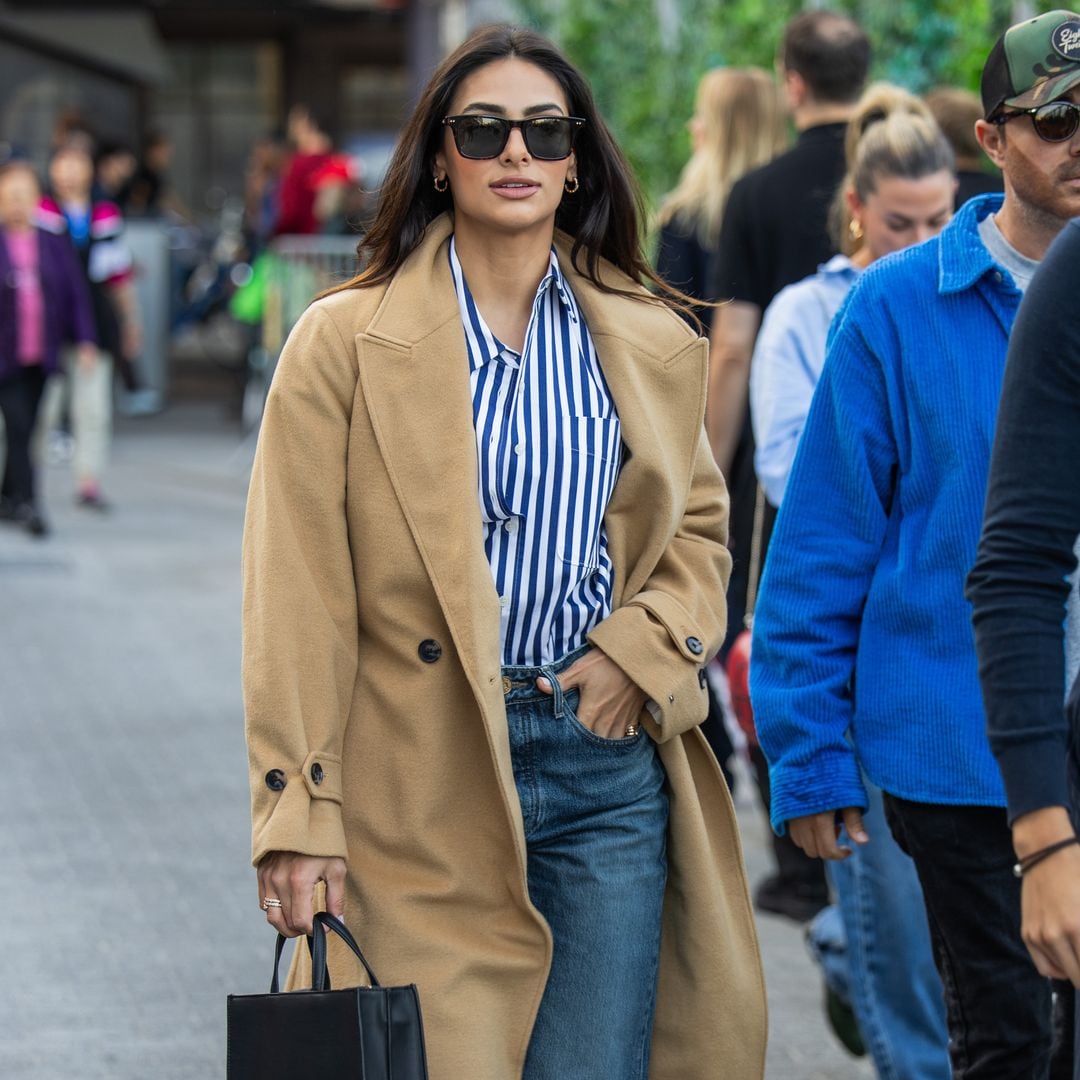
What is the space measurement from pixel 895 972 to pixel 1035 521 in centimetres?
186

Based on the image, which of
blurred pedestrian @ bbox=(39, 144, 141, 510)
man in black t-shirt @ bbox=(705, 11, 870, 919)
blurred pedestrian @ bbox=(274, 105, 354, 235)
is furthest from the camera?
blurred pedestrian @ bbox=(274, 105, 354, 235)

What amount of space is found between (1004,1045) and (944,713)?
48 centimetres

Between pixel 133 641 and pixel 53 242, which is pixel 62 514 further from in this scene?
pixel 133 641

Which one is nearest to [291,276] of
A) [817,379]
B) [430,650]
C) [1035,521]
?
[817,379]

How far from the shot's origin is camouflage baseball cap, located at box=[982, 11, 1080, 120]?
290cm

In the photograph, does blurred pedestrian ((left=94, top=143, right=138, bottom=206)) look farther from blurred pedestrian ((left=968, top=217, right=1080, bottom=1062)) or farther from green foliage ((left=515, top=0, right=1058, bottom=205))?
blurred pedestrian ((left=968, top=217, right=1080, bottom=1062))

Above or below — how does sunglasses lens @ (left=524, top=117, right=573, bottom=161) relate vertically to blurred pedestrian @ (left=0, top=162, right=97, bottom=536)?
above

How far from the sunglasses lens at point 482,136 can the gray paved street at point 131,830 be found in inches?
54.3

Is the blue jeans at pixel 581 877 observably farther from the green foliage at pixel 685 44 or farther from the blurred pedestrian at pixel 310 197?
the blurred pedestrian at pixel 310 197

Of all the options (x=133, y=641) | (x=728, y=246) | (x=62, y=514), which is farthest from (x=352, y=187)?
Result: (x=728, y=246)

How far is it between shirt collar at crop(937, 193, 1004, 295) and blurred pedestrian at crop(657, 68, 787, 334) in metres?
3.19

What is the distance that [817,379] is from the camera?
3.94 m

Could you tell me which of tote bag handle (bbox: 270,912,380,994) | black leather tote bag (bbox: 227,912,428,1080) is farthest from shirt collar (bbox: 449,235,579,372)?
black leather tote bag (bbox: 227,912,428,1080)

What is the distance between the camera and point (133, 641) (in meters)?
9.22
